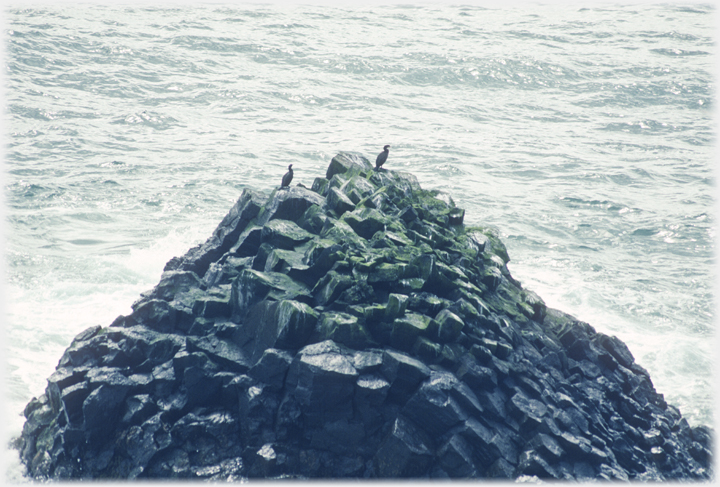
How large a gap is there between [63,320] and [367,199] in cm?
1385

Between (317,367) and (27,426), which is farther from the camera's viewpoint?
(27,426)

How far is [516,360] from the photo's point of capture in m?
13.7

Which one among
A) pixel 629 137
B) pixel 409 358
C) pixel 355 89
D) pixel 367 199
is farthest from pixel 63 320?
pixel 629 137

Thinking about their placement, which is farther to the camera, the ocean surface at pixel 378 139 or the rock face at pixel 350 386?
the ocean surface at pixel 378 139

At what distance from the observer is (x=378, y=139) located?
148 feet

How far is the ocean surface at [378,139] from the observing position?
24641mm

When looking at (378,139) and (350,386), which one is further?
(378,139)

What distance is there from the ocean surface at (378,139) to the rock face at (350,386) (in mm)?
3578

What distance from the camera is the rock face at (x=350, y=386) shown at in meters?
11.7

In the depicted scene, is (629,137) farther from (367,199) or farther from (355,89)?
(367,199)

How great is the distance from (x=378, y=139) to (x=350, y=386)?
35.4 metres

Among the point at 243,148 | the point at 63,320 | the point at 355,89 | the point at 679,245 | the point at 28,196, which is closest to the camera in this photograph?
the point at 63,320

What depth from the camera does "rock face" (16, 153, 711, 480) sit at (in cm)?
1171

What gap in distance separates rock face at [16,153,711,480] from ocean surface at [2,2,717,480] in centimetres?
358
